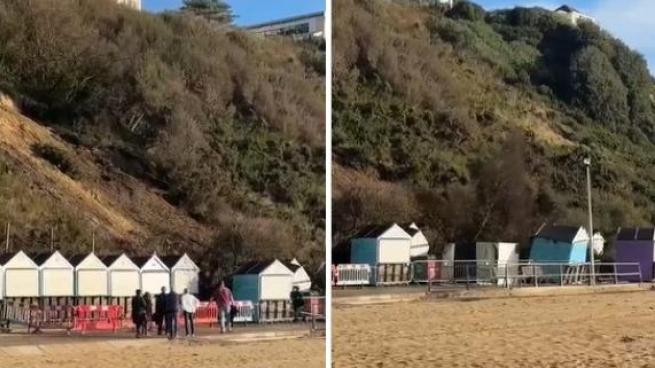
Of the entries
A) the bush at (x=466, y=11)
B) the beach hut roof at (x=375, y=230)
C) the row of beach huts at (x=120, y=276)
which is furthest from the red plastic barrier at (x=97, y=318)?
the bush at (x=466, y=11)

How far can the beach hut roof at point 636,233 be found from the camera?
8.51ft

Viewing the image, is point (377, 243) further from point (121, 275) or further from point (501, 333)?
point (501, 333)

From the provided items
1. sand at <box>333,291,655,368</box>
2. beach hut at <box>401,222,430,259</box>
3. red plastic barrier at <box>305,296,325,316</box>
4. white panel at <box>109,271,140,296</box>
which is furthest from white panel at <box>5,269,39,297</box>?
sand at <box>333,291,655,368</box>

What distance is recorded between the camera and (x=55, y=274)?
3.42 feet

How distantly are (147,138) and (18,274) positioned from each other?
281mm

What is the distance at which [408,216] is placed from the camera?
1.69 metres

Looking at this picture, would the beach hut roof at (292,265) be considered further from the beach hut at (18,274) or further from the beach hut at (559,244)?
the beach hut at (559,244)

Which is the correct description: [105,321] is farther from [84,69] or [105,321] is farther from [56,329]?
[84,69]

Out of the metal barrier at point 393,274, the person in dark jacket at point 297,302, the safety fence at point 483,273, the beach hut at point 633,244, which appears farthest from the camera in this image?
the beach hut at point 633,244

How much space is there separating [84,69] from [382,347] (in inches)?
78.9

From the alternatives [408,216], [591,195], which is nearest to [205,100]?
[408,216]

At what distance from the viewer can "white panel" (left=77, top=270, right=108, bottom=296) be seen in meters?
1.06

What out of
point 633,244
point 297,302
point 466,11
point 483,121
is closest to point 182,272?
point 297,302

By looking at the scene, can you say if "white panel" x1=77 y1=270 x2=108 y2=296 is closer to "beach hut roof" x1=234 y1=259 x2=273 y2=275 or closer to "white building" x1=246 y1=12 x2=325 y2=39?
"beach hut roof" x1=234 y1=259 x2=273 y2=275
